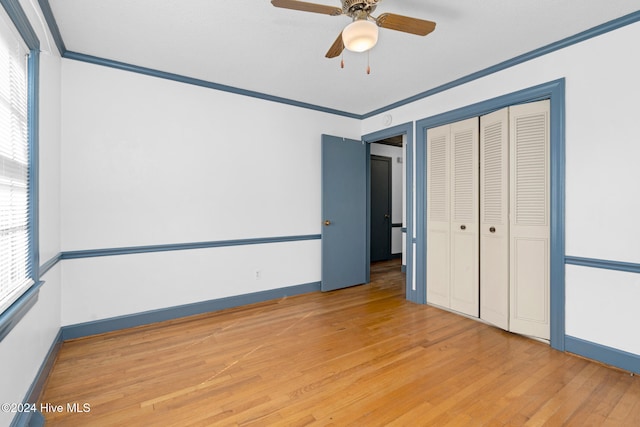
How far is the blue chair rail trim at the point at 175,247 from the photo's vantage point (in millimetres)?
2855

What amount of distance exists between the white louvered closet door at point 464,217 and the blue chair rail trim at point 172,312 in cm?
198

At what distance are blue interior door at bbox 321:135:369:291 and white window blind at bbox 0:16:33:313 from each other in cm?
310

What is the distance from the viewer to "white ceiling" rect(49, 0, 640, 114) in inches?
87.4

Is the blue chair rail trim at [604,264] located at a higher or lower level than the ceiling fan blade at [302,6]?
lower

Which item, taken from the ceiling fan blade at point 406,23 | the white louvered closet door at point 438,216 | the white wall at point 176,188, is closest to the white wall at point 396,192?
the white wall at point 176,188

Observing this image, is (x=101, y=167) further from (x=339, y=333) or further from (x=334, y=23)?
(x=339, y=333)

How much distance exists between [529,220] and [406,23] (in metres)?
2.12

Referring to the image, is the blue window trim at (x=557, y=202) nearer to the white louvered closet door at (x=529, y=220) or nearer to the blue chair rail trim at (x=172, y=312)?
the white louvered closet door at (x=529, y=220)

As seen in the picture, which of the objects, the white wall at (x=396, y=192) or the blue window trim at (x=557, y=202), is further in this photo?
the white wall at (x=396, y=192)

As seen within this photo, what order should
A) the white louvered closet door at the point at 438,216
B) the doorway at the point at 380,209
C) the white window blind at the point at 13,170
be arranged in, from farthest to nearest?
the doorway at the point at 380,209 → the white louvered closet door at the point at 438,216 → the white window blind at the point at 13,170

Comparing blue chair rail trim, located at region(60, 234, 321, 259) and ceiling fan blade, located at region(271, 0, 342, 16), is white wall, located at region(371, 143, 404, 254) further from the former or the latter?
ceiling fan blade, located at region(271, 0, 342, 16)

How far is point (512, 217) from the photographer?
9.68 ft

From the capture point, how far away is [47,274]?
2279 millimetres

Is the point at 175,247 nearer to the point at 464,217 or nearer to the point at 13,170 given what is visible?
the point at 13,170
